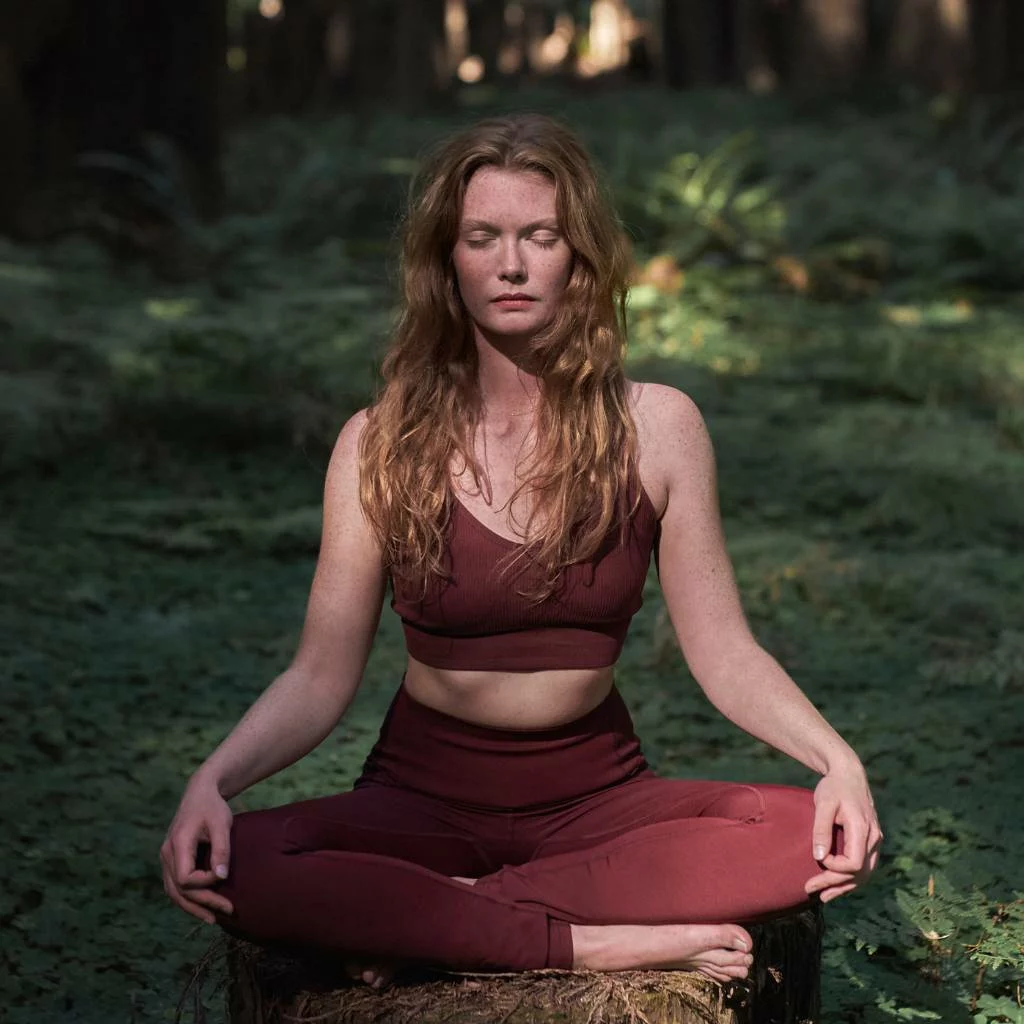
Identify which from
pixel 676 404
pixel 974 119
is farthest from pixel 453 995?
pixel 974 119

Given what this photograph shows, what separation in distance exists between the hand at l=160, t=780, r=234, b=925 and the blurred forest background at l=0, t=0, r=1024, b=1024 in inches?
51.6

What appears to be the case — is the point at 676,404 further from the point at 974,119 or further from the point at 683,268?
the point at 974,119

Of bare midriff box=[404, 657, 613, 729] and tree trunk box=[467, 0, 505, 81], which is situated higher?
tree trunk box=[467, 0, 505, 81]

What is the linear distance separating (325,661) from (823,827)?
1.03 metres

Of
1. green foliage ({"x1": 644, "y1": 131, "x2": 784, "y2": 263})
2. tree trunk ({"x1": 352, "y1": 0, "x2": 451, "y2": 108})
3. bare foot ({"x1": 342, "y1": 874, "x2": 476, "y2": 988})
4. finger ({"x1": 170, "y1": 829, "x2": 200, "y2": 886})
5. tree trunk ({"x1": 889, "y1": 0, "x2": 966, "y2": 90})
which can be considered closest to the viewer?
finger ({"x1": 170, "y1": 829, "x2": 200, "y2": 886})

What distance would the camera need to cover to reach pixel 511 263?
323 centimetres

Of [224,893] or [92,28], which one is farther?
[92,28]

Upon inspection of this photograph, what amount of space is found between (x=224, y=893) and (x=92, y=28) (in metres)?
10.9

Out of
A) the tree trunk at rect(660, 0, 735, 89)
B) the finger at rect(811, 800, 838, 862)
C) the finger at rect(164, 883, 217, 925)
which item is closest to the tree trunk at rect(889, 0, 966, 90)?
the tree trunk at rect(660, 0, 735, 89)

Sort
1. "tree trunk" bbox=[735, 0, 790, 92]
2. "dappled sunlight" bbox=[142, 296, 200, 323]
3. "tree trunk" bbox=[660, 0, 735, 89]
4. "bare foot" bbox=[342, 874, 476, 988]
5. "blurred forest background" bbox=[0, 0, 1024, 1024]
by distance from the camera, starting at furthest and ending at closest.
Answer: "tree trunk" bbox=[735, 0, 790, 92], "tree trunk" bbox=[660, 0, 735, 89], "dappled sunlight" bbox=[142, 296, 200, 323], "blurred forest background" bbox=[0, 0, 1024, 1024], "bare foot" bbox=[342, 874, 476, 988]

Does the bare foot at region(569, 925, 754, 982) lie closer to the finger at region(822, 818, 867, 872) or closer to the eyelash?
the finger at region(822, 818, 867, 872)

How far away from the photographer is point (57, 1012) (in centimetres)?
400

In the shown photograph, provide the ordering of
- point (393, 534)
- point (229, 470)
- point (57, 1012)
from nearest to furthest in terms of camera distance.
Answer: point (393, 534)
point (57, 1012)
point (229, 470)

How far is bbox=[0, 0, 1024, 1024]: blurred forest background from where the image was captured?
4508mm
